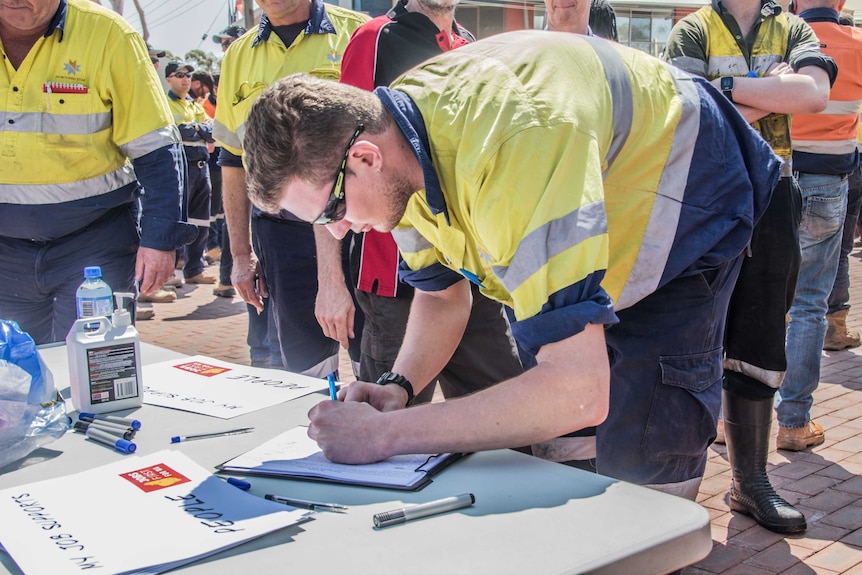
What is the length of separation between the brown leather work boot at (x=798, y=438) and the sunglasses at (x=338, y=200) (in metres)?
2.82

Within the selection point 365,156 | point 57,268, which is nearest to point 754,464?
point 365,156

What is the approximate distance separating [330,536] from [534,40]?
3.21 feet

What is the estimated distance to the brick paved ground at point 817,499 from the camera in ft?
9.27

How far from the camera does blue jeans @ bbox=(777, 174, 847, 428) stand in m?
3.76

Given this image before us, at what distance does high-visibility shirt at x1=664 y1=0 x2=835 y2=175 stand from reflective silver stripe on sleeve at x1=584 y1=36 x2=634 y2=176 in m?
1.70

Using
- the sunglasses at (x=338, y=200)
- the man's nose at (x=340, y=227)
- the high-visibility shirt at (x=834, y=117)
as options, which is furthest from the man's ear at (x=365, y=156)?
the high-visibility shirt at (x=834, y=117)

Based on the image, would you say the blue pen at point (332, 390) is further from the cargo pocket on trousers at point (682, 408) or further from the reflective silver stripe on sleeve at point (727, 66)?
the reflective silver stripe on sleeve at point (727, 66)

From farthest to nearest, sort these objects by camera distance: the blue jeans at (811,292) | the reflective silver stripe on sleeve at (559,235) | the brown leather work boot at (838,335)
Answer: the brown leather work boot at (838,335), the blue jeans at (811,292), the reflective silver stripe on sleeve at (559,235)

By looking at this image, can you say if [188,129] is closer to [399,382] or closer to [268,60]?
[268,60]

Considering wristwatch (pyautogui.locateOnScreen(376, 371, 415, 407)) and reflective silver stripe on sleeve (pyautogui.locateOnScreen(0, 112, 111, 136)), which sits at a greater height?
reflective silver stripe on sleeve (pyautogui.locateOnScreen(0, 112, 111, 136))

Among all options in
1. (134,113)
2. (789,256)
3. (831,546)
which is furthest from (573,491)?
(134,113)

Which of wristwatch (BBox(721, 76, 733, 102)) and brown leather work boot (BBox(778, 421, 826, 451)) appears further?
brown leather work boot (BBox(778, 421, 826, 451))

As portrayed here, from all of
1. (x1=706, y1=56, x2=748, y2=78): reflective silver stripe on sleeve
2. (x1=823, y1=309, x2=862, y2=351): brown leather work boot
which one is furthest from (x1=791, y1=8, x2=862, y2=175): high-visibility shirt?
(x1=823, y1=309, x2=862, y2=351): brown leather work boot

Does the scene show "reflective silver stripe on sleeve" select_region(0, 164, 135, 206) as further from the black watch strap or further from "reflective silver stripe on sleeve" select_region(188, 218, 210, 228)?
"reflective silver stripe on sleeve" select_region(188, 218, 210, 228)
